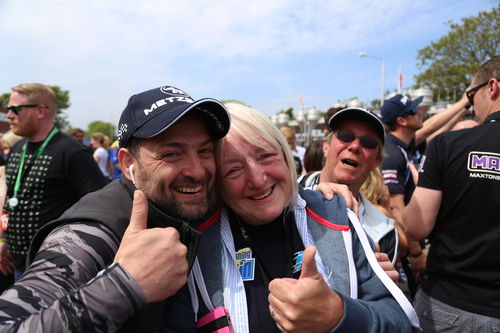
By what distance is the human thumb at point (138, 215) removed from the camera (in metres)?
1.18

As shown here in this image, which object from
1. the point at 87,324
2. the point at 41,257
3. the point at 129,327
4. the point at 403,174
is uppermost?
the point at 41,257

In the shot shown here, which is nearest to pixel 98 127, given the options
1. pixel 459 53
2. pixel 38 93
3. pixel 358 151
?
pixel 459 53

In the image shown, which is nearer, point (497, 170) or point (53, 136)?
point (497, 170)

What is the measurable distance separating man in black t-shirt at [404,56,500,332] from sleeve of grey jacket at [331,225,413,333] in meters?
1.18

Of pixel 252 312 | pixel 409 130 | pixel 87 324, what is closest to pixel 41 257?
pixel 87 324

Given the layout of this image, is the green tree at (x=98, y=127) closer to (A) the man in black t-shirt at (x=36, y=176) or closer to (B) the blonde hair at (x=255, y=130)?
(A) the man in black t-shirt at (x=36, y=176)

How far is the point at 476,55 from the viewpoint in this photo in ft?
79.8

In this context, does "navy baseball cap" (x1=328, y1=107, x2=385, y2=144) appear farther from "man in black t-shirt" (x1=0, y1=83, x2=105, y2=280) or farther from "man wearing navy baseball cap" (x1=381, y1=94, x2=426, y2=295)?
"man in black t-shirt" (x1=0, y1=83, x2=105, y2=280)

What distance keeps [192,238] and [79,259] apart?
17.0 inches

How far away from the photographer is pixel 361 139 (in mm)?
2322

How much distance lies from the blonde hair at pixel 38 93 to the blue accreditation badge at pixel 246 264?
3.34 m

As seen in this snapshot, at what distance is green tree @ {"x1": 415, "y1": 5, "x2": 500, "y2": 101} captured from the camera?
916 inches

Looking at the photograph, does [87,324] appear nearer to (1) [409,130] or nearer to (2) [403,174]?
(2) [403,174]

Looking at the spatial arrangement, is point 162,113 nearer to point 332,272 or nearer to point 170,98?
point 170,98
